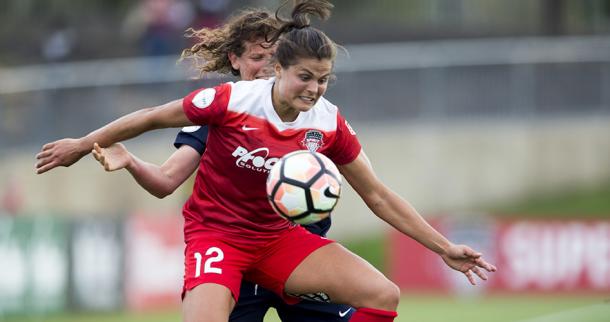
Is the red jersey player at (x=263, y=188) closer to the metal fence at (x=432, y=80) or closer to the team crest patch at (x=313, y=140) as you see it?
the team crest patch at (x=313, y=140)

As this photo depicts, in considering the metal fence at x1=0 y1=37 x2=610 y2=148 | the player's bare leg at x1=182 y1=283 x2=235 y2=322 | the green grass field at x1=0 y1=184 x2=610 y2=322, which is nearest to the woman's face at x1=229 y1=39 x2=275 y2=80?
the player's bare leg at x1=182 y1=283 x2=235 y2=322

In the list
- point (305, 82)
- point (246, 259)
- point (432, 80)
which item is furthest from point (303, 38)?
point (432, 80)

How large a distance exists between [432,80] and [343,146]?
1301 cm

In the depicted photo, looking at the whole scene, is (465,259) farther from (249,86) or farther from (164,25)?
(164,25)

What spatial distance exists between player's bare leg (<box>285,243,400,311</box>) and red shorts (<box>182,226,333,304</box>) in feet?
0.23

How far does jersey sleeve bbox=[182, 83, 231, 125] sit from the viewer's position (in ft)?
24.2

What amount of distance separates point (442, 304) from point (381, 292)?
10521mm

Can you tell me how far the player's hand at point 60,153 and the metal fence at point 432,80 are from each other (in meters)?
10.3

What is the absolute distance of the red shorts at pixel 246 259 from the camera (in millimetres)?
7492

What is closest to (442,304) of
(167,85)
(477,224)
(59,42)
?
(477,224)

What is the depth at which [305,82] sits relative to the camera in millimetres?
7258

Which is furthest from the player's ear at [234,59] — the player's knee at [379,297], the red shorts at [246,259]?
the player's knee at [379,297]

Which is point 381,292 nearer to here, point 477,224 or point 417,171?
point 477,224

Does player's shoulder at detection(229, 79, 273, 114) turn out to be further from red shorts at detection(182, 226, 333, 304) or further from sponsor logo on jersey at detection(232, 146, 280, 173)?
red shorts at detection(182, 226, 333, 304)
